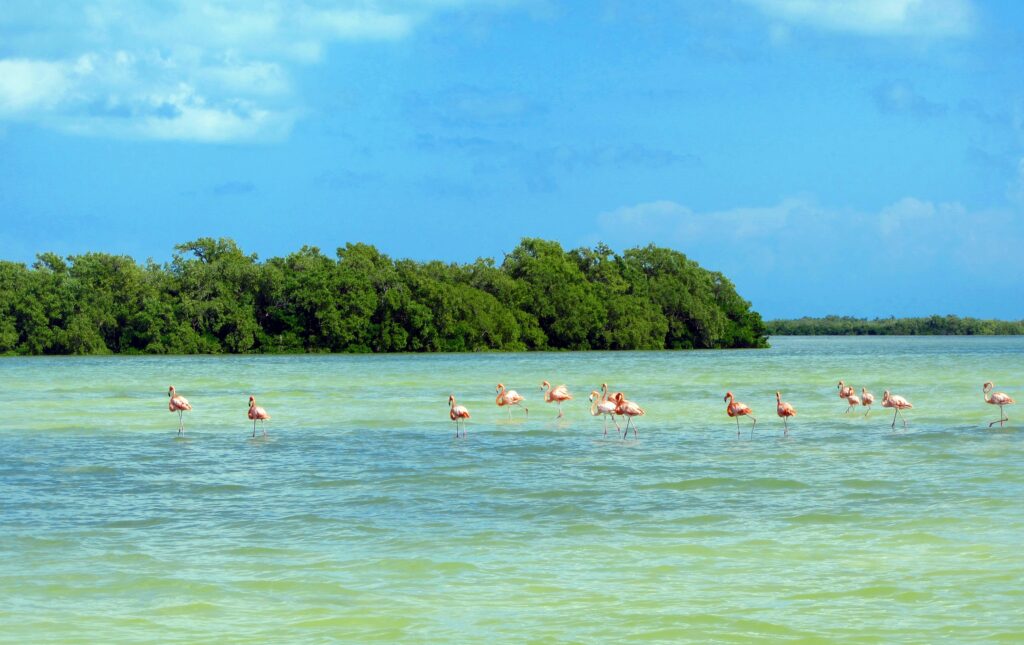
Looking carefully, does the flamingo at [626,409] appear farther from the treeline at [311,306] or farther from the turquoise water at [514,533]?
the treeline at [311,306]

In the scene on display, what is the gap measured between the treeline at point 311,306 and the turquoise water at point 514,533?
64022 millimetres

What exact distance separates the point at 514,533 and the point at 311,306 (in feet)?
258

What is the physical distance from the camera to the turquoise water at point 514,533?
782 cm

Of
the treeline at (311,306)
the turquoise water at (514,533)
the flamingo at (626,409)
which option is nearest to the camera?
the turquoise water at (514,533)

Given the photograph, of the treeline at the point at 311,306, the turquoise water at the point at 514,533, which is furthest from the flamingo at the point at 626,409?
the treeline at the point at 311,306

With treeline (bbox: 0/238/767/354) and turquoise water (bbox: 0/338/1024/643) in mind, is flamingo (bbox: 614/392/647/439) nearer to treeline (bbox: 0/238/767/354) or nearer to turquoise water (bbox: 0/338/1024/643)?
turquoise water (bbox: 0/338/1024/643)

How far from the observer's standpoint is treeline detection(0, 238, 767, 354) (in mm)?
83625

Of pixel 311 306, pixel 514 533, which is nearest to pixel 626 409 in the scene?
pixel 514 533

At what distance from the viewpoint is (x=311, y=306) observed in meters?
87.7

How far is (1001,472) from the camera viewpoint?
1441 cm

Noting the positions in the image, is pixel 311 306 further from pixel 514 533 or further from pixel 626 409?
pixel 514 533

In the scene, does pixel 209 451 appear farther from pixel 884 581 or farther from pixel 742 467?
pixel 884 581

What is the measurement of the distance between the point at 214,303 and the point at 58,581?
77680 mm

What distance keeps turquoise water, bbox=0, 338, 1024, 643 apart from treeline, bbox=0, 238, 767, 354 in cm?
6402
